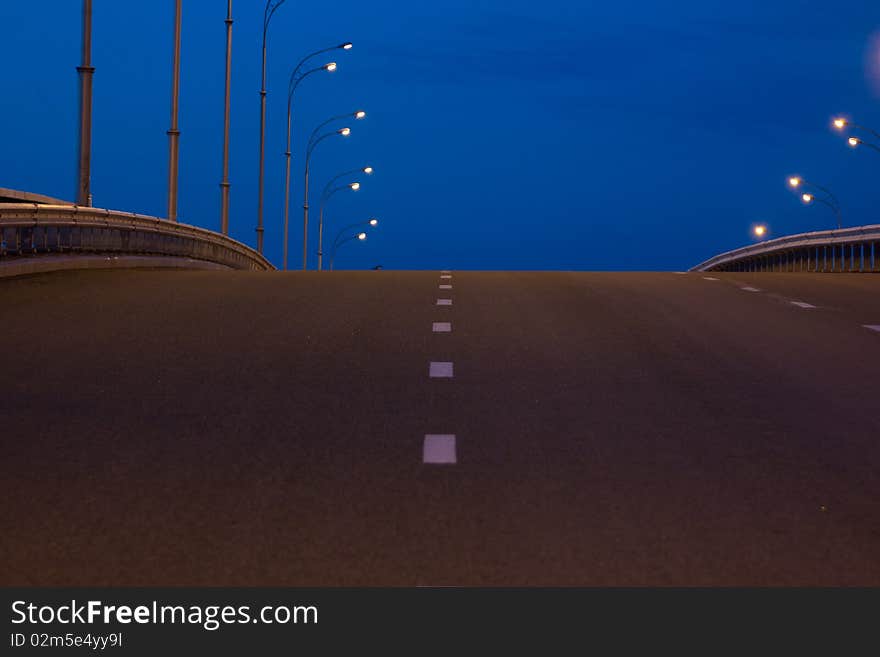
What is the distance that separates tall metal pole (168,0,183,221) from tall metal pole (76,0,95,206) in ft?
27.3

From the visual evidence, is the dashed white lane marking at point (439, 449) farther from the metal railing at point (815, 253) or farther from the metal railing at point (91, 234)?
the metal railing at point (815, 253)

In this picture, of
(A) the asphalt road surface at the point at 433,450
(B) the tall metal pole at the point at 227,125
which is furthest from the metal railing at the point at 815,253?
(A) the asphalt road surface at the point at 433,450

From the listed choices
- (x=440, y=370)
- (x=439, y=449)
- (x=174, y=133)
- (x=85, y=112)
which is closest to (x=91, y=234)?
(x=85, y=112)

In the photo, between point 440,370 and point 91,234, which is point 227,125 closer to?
point 91,234

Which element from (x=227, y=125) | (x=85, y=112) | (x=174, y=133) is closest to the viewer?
(x=85, y=112)

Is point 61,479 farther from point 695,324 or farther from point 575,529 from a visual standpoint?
point 695,324

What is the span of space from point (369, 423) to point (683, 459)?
2291 mm

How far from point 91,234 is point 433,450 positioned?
62.5 feet

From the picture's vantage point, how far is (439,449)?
944cm

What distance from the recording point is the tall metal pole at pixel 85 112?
95.5ft

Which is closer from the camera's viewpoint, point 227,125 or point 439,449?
point 439,449

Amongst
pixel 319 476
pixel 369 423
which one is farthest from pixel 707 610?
pixel 369 423

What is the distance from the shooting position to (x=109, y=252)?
2842cm

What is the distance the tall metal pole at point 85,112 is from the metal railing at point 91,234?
960 mm
